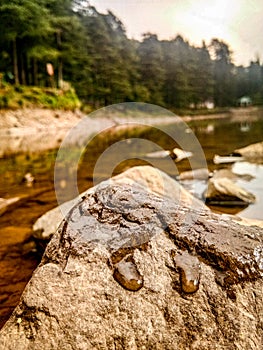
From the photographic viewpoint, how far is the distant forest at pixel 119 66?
23.9 m

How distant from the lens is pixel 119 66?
131 ft

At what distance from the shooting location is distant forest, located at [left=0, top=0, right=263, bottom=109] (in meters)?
23.9

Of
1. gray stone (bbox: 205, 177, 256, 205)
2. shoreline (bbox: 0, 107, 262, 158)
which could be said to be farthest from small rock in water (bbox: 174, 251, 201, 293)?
shoreline (bbox: 0, 107, 262, 158)

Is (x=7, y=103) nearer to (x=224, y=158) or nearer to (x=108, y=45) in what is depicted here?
(x=224, y=158)

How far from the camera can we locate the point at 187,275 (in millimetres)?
1609

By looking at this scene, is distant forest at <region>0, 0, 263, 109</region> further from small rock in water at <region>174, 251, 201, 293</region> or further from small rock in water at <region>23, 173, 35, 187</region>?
small rock in water at <region>174, 251, 201, 293</region>

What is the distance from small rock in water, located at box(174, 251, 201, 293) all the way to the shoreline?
10341mm

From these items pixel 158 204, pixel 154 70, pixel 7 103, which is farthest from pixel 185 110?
pixel 158 204

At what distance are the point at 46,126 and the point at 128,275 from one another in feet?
69.7

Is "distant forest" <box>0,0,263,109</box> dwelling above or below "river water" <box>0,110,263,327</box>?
above

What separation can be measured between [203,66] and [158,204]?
2463 inches

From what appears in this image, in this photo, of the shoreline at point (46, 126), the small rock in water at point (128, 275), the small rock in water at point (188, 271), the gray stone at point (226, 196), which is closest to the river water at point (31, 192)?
the gray stone at point (226, 196)

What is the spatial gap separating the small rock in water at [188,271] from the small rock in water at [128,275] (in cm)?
23

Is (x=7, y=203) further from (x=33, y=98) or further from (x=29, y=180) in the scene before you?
(x=33, y=98)
